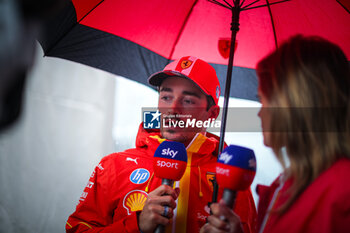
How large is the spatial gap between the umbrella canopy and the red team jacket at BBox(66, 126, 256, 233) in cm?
71

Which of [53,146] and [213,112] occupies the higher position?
[213,112]

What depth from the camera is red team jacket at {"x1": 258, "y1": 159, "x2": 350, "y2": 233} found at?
920 millimetres

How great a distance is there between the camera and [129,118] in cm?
294

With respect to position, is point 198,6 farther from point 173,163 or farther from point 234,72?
point 173,163

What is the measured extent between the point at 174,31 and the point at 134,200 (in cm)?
127

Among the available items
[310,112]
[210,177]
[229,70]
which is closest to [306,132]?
[310,112]

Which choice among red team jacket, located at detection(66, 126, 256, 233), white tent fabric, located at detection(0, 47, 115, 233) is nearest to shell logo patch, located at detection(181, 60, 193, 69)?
red team jacket, located at detection(66, 126, 256, 233)

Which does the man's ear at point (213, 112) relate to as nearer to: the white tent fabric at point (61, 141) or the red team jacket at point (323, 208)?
the white tent fabric at point (61, 141)

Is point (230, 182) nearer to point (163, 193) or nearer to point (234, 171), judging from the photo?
point (234, 171)

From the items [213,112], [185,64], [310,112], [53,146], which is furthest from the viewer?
[53,146]

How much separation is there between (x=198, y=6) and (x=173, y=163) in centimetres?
126

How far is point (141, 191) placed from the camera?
1724 mm

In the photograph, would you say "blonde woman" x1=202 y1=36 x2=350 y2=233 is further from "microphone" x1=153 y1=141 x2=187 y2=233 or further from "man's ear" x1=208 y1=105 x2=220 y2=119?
"man's ear" x1=208 y1=105 x2=220 y2=119

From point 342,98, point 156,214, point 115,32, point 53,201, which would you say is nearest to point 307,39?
point 342,98
